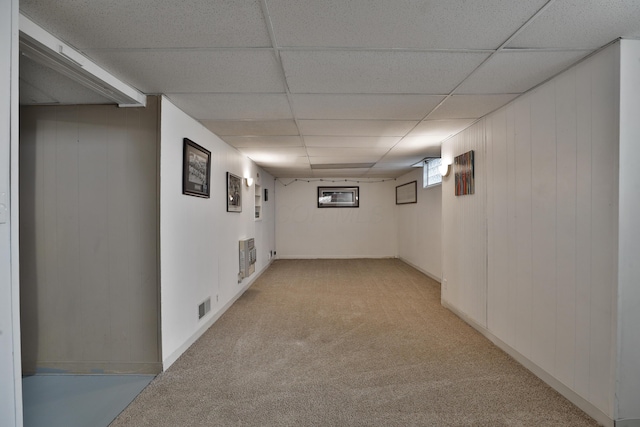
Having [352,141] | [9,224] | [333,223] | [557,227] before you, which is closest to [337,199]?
[333,223]

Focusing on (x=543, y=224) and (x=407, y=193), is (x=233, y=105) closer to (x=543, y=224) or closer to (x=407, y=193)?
(x=543, y=224)

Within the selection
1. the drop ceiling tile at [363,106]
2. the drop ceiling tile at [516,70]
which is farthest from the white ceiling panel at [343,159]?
the drop ceiling tile at [516,70]

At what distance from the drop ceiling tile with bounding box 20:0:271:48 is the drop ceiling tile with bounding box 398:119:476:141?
223 cm

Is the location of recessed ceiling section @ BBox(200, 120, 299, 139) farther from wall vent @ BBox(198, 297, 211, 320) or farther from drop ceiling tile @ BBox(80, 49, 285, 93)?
wall vent @ BBox(198, 297, 211, 320)

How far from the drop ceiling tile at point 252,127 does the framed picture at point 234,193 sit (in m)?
0.77

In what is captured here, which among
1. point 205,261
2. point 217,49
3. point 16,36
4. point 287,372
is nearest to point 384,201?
point 205,261

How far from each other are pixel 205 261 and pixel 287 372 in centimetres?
157

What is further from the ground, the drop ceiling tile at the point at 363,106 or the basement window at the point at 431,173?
the drop ceiling tile at the point at 363,106

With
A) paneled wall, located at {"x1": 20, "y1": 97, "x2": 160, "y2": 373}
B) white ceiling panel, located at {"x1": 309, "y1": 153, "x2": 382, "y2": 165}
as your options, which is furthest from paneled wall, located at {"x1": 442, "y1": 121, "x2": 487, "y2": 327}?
paneled wall, located at {"x1": 20, "y1": 97, "x2": 160, "y2": 373}

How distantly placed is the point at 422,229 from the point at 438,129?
3.48 metres

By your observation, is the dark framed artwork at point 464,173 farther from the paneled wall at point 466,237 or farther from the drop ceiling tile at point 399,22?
the drop ceiling tile at point 399,22

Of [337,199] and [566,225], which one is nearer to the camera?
[566,225]

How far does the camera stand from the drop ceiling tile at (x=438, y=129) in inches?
135

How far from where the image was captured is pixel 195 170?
10.7ft
